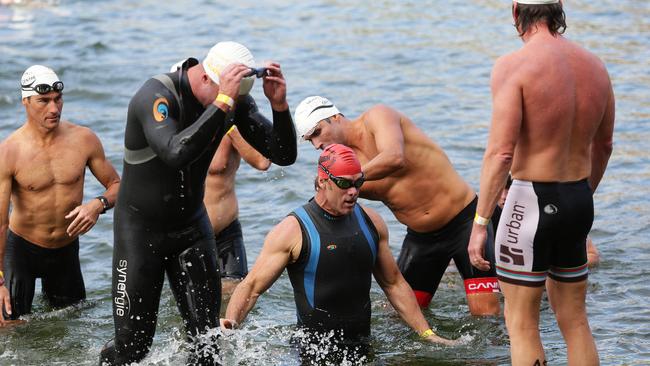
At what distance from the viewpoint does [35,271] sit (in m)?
8.80

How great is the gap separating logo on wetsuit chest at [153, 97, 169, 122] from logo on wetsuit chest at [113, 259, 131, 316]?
3.53ft

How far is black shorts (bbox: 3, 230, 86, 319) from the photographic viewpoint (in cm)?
873

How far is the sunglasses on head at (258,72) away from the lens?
600cm

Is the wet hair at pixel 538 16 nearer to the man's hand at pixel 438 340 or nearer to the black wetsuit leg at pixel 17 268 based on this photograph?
the man's hand at pixel 438 340

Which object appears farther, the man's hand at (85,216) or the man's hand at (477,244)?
the man's hand at (85,216)

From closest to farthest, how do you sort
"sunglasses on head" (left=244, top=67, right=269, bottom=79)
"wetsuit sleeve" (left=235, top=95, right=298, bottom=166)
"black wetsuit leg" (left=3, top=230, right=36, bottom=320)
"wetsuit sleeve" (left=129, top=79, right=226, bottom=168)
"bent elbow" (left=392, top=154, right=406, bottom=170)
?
"wetsuit sleeve" (left=129, top=79, right=226, bottom=168) < "sunglasses on head" (left=244, top=67, right=269, bottom=79) < "wetsuit sleeve" (left=235, top=95, right=298, bottom=166) < "bent elbow" (left=392, top=154, right=406, bottom=170) < "black wetsuit leg" (left=3, top=230, right=36, bottom=320)

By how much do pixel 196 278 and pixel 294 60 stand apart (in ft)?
46.7

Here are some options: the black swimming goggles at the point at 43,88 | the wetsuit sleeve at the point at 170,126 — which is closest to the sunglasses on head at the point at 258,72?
the wetsuit sleeve at the point at 170,126

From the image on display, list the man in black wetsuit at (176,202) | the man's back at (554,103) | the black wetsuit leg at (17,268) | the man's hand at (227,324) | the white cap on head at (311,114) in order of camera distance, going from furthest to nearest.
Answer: the black wetsuit leg at (17,268) < the white cap on head at (311,114) < the man's hand at (227,324) < the man in black wetsuit at (176,202) < the man's back at (554,103)

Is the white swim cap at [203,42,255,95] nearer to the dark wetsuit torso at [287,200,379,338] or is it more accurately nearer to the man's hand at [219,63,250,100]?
the man's hand at [219,63,250,100]

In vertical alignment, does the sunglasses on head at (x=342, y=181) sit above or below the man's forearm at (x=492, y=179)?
below

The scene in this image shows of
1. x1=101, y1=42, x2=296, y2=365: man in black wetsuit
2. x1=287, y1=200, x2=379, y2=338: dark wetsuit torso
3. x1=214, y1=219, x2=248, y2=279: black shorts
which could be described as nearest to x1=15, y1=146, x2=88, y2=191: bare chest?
x1=214, y1=219, x2=248, y2=279: black shorts

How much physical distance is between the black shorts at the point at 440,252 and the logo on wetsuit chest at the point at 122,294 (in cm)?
269

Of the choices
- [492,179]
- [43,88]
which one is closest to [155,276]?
[492,179]
